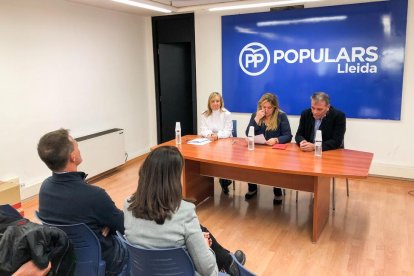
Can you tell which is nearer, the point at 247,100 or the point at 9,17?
the point at 9,17

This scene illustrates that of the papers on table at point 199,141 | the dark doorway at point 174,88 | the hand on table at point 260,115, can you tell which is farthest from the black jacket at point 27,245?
the dark doorway at point 174,88

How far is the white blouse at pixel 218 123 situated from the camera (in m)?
4.43

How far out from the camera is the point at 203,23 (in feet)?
19.1

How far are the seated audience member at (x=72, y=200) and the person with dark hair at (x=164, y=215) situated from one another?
1.01ft

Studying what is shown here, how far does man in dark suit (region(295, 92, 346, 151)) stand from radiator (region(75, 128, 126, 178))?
2.75 m

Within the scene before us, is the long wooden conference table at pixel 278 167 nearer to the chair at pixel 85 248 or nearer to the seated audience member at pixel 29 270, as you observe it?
the chair at pixel 85 248

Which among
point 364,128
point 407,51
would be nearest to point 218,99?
point 364,128

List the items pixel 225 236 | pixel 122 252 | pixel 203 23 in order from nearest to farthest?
pixel 122 252 → pixel 225 236 → pixel 203 23

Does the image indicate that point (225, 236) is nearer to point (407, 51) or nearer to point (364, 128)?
point (364, 128)

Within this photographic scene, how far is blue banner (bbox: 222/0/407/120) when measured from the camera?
4625mm

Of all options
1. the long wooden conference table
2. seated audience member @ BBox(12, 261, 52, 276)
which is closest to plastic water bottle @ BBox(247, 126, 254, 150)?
the long wooden conference table

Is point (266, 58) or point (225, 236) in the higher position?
point (266, 58)

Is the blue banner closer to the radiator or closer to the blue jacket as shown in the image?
the radiator

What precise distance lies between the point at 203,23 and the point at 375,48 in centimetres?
256
